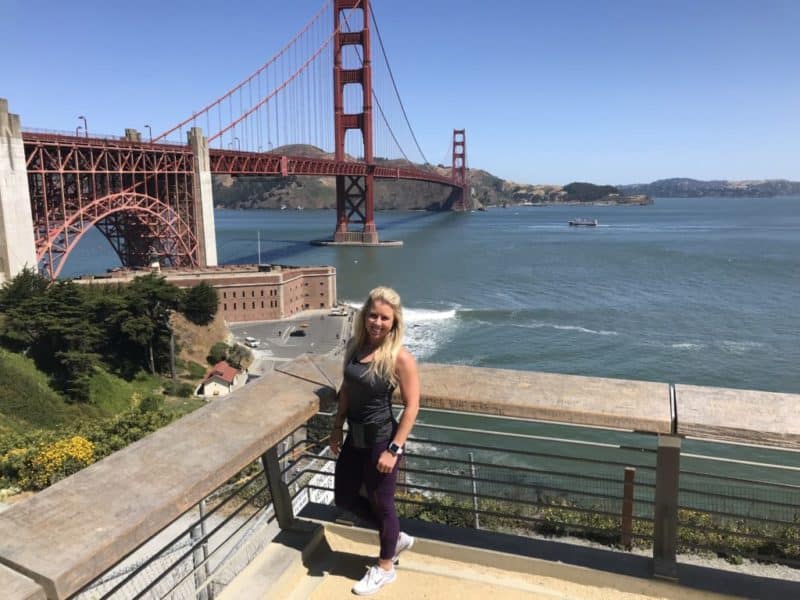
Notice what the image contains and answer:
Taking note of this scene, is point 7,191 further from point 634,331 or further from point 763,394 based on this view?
point 763,394

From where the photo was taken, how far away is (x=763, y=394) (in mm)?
1902

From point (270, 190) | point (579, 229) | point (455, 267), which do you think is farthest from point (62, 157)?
point (270, 190)

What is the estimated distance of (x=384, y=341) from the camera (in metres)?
1.95

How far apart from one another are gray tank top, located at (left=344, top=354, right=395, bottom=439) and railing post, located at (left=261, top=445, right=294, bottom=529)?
376 millimetres

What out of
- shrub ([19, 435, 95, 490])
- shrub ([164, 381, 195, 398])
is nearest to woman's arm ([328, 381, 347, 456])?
shrub ([19, 435, 95, 490])

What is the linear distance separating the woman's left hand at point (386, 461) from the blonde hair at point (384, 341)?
0.21 m

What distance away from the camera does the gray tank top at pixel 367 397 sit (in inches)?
74.7

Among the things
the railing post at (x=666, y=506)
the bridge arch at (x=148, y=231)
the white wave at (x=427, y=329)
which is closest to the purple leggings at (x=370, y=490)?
the railing post at (x=666, y=506)

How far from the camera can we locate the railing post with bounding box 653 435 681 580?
1.84 m

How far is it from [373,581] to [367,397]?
59cm

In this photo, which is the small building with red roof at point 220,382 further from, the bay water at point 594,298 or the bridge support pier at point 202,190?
the bridge support pier at point 202,190

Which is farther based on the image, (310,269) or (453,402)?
(310,269)

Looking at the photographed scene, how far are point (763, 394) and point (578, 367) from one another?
20.1 m

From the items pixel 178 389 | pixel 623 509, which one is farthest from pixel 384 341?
pixel 178 389
